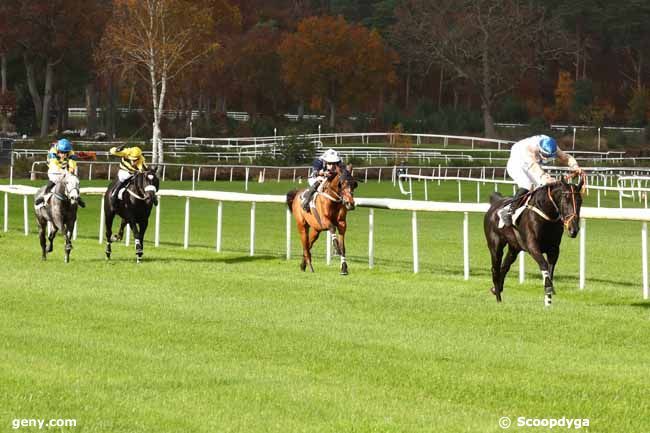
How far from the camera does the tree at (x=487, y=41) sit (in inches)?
3007

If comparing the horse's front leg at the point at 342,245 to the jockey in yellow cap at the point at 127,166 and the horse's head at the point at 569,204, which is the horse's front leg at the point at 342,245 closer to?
the jockey in yellow cap at the point at 127,166

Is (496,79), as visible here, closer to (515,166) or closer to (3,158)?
(3,158)

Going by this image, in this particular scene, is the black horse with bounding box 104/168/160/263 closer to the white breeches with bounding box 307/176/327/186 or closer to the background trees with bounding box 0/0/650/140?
the white breeches with bounding box 307/176/327/186

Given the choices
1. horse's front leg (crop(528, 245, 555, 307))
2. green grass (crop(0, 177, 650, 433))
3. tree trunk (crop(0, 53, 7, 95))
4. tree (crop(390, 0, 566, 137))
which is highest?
tree (crop(390, 0, 566, 137))

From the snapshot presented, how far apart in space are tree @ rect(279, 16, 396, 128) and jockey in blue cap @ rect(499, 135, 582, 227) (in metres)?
60.8

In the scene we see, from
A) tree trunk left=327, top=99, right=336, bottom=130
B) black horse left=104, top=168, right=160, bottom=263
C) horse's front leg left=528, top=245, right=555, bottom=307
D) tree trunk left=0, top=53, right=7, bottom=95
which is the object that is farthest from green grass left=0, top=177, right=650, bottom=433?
tree trunk left=327, top=99, right=336, bottom=130

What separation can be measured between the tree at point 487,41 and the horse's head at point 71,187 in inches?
2206

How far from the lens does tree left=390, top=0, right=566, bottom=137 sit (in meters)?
76.4

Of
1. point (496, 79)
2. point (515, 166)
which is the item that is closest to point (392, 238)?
point (515, 166)

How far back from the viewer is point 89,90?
7244 cm

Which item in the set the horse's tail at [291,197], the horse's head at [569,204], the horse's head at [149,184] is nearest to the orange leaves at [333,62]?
the horse's head at [149,184]

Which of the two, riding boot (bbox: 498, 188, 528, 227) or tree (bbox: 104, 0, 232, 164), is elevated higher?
tree (bbox: 104, 0, 232, 164)

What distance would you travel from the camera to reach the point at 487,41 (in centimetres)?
7700

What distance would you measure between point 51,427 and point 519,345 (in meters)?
4.08
